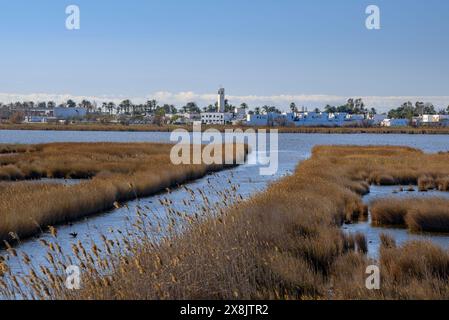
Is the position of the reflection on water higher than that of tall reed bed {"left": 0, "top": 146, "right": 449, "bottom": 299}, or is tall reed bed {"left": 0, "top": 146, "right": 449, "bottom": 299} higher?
tall reed bed {"left": 0, "top": 146, "right": 449, "bottom": 299}

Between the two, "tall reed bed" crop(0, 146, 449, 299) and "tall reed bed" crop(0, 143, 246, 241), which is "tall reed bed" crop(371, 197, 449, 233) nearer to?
"tall reed bed" crop(0, 146, 449, 299)

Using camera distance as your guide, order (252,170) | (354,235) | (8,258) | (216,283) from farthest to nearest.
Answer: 1. (252,170)
2. (354,235)
3. (8,258)
4. (216,283)

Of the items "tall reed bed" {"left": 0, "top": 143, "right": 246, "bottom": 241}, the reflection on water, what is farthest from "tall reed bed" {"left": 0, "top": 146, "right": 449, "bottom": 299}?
"tall reed bed" {"left": 0, "top": 143, "right": 246, "bottom": 241}

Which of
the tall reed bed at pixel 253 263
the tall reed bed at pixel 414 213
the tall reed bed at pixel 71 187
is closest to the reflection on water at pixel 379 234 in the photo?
the tall reed bed at pixel 414 213

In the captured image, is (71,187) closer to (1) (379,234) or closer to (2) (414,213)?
(1) (379,234)

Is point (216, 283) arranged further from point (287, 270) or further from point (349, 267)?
point (349, 267)

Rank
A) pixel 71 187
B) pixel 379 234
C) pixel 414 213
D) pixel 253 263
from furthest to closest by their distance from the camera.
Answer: pixel 71 187 → pixel 414 213 → pixel 379 234 → pixel 253 263

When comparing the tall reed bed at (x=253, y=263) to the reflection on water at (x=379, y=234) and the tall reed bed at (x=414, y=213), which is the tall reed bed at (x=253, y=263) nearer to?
the reflection on water at (x=379, y=234)

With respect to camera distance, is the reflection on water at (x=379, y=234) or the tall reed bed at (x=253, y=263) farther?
the reflection on water at (x=379, y=234)

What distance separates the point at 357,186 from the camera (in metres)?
34.7

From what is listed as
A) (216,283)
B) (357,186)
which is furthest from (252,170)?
(216,283)

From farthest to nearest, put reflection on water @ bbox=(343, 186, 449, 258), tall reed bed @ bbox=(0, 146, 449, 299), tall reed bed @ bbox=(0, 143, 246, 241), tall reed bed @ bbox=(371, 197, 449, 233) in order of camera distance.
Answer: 1. tall reed bed @ bbox=(371, 197, 449, 233)
2. tall reed bed @ bbox=(0, 143, 246, 241)
3. reflection on water @ bbox=(343, 186, 449, 258)
4. tall reed bed @ bbox=(0, 146, 449, 299)

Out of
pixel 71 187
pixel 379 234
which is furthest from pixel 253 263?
pixel 71 187
